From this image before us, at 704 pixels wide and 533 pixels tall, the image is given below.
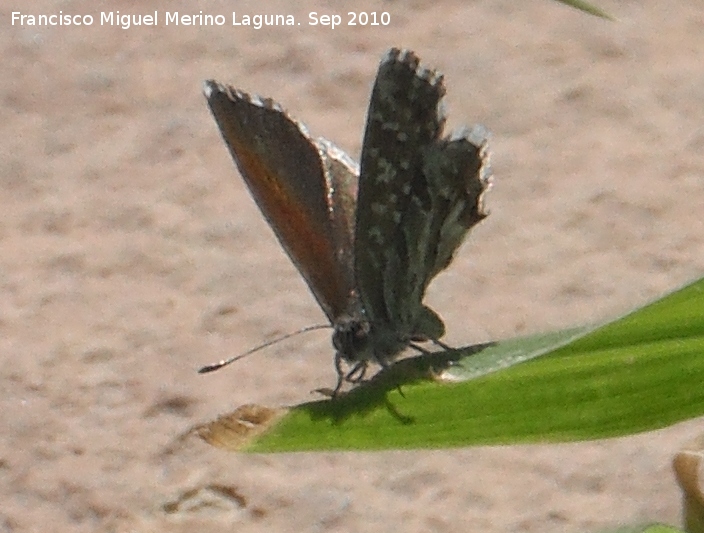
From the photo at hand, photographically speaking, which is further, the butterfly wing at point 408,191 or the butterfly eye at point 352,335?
the butterfly eye at point 352,335

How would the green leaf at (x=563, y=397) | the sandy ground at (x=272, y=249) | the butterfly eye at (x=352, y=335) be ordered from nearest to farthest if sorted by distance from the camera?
the green leaf at (x=563, y=397), the butterfly eye at (x=352, y=335), the sandy ground at (x=272, y=249)

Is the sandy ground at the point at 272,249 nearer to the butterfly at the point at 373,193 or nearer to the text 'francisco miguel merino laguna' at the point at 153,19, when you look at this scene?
the text 'francisco miguel merino laguna' at the point at 153,19

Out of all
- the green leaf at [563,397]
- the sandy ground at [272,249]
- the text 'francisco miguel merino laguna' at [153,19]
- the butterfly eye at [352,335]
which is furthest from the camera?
the text 'francisco miguel merino laguna' at [153,19]

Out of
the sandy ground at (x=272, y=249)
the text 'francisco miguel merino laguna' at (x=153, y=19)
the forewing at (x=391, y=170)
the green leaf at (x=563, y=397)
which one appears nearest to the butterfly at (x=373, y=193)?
the forewing at (x=391, y=170)

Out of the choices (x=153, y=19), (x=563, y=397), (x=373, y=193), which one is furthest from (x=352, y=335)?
(x=153, y=19)

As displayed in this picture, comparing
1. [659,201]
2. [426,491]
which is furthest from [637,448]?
[659,201]

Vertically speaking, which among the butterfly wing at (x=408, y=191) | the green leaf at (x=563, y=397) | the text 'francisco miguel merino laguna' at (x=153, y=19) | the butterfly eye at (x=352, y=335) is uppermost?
the text 'francisco miguel merino laguna' at (x=153, y=19)

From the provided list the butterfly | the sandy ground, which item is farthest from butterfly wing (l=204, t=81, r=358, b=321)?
the sandy ground

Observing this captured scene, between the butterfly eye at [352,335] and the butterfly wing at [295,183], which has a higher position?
the butterfly wing at [295,183]
